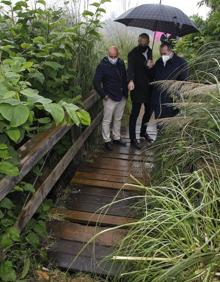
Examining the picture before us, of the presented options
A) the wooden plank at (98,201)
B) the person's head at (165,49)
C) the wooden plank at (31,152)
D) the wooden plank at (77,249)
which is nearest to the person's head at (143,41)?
the person's head at (165,49)

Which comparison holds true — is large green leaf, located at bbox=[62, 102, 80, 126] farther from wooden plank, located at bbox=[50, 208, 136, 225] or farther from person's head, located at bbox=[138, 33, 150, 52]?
person's head, located at bbox=[138, 33, 150, 52]

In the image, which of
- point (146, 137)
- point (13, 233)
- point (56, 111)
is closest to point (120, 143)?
point (146, 137)

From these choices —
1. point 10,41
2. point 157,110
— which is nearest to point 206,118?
point 10,41

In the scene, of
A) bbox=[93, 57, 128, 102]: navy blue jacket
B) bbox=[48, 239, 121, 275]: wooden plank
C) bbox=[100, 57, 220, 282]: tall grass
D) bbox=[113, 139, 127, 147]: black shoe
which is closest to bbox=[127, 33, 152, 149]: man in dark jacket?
bbox=[93, 57, 128, 102]: navy blue jacket

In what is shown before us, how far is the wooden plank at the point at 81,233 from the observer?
A: 3.06m

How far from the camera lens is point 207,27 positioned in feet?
17.6

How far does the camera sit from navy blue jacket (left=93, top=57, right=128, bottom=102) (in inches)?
183

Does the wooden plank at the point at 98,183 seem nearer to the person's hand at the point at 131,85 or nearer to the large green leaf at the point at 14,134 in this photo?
the person's hand at the point at 131,85

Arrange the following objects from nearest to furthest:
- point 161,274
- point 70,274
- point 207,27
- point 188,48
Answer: point 161,274 → point 70,274 → point 207,27 → point 188,48

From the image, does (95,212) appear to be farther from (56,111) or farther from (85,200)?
(85,200)

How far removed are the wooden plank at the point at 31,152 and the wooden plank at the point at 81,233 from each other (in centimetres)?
75

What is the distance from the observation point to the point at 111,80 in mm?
4840

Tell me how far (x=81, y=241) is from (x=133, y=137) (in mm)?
2529

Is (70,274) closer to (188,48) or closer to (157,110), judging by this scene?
(157,110)
